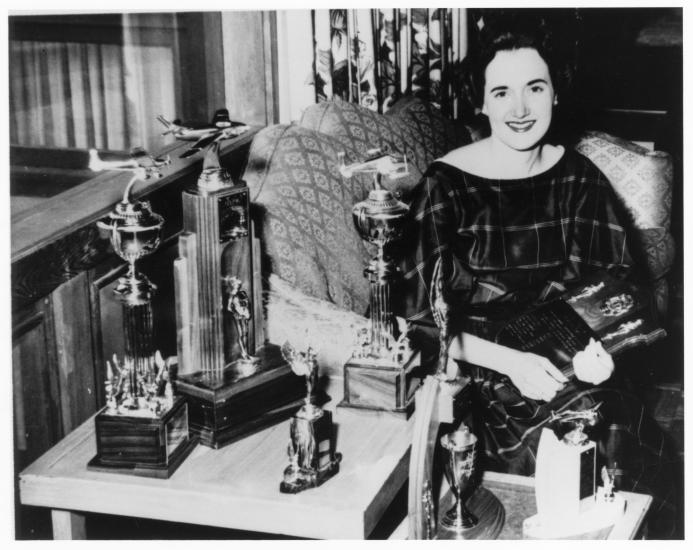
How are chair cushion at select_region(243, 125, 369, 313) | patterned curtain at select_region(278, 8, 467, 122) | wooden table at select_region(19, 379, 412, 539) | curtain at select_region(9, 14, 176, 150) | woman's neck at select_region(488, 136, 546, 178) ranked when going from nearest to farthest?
wooden table at select_region(19, 379, 412, 539)
woman's neck at select_region(488, 136, 546, 178)
chair cushion at select_region(243, 125, 369, 313)
curtain at select_region(9, 14, 176, 150)
patterned curtain at select_region(278, 8, 467, 122)

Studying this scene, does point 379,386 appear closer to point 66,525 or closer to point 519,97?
point 66,525

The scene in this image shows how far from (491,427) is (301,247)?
0.59m

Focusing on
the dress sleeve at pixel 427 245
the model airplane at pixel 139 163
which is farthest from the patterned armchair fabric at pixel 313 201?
the model airplane at pixel 139 163

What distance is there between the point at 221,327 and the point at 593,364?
2.13 feet

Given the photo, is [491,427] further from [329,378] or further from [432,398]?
[432,398]

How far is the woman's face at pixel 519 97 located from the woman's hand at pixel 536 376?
455mm

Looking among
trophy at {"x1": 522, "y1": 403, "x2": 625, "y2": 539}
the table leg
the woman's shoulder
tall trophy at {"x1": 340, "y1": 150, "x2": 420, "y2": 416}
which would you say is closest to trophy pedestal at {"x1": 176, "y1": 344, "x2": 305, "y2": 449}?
tall trophy at {"x1": 340, "y1": 150, "x2": 420, "y2": 416}

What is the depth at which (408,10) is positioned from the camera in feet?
9.09

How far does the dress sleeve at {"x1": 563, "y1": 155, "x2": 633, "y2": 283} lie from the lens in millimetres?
1805

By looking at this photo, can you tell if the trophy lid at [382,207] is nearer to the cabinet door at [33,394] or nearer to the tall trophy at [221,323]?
the tall trophy at [221,323]

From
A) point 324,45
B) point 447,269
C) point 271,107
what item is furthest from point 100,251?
point 324,45

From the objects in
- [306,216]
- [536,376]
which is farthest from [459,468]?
[306,216]

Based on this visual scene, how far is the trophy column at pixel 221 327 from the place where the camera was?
1.38 m

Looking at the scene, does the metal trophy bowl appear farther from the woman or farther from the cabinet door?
the cabinet door
